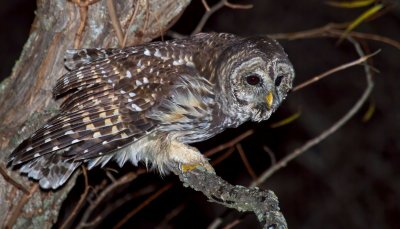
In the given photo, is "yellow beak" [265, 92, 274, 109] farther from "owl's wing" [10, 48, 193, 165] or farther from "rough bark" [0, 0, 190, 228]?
"rough bark" [0, 0, 190, 228]

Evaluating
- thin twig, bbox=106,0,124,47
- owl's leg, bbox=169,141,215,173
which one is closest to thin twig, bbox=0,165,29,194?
owl's leg, bbox=169,141,215,173

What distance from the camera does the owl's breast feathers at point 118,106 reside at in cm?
325

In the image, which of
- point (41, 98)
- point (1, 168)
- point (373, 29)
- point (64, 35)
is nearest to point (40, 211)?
point (1, 168)

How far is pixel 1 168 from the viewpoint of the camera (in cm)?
341

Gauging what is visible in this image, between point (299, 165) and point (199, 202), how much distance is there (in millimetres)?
1502

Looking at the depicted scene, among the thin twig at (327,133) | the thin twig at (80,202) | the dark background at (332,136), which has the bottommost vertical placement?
the dark background at (332,136)

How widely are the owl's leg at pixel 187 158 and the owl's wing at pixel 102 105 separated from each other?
0.66 ft

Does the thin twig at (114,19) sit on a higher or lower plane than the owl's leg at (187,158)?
higher

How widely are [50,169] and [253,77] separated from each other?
1.03 metres

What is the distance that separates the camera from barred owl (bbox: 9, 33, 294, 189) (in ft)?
10.7

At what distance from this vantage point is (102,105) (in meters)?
3.30

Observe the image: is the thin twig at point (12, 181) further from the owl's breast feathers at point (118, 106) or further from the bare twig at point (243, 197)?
the bare twig at point (243, 197)

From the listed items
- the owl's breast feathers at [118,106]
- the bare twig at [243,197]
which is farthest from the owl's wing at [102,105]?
the bare twig at [243,197]

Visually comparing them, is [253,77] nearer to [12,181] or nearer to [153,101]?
[153,101]
